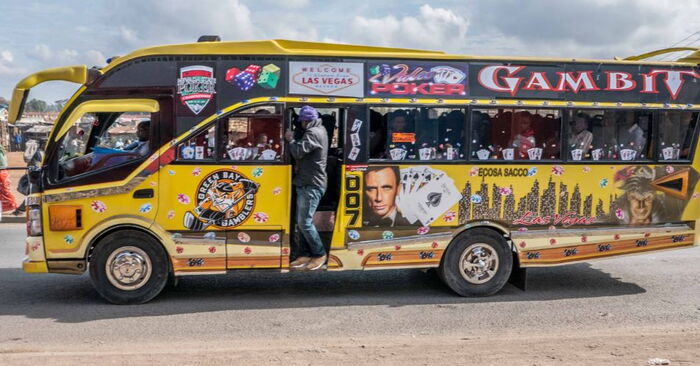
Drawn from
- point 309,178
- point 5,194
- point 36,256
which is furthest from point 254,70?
point 5,194

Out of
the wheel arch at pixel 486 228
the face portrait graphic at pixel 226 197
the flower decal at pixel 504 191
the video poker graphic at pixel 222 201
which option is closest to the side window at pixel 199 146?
the video poker graphic at pixel 222 201

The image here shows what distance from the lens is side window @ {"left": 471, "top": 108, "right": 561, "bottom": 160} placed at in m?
6.87

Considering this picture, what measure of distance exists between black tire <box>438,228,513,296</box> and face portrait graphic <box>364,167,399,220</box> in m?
0.90

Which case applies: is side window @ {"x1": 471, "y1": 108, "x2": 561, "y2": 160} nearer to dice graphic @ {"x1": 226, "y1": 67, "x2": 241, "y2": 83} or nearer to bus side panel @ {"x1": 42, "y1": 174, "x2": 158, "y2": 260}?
dice graphic @ {"x1": 226, "y1": 67, "x2": 241, "y2": 83}

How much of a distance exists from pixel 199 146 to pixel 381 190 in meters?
2.00

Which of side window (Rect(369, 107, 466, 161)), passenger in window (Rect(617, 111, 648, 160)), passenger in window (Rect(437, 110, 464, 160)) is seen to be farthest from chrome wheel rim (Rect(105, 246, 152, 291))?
passenger in window (Rect(617, 111, 648, 160))

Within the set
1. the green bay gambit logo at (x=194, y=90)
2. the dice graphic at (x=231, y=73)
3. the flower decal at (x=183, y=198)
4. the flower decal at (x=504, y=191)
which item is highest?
the dice graphic at (x=231, y=73)

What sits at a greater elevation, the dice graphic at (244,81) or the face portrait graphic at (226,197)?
the dice graphic at (244,81)

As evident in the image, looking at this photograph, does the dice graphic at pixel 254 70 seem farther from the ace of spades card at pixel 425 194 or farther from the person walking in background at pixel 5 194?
the person walking in background at pixel 5 194

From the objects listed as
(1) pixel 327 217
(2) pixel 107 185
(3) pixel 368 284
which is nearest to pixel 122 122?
(2) pixel 107 185

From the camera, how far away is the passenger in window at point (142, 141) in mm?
6379

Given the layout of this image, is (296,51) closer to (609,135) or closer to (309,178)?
(309,178)

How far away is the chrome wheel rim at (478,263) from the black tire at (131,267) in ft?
10.8

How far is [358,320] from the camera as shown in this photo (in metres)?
6.11
